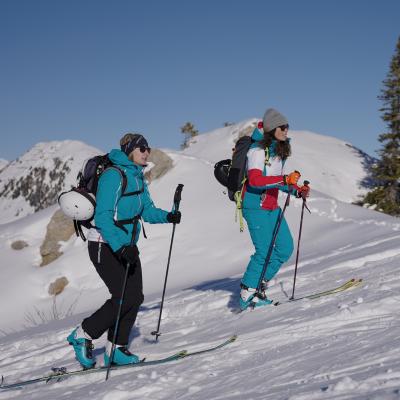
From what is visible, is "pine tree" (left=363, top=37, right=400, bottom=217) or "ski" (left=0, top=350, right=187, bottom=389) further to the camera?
"pine tree" (left=363, top=37, right=400, bottom=217)

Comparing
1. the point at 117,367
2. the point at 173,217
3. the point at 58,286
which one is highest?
the point at 173,217

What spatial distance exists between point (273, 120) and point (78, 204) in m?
2.42

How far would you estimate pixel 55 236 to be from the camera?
1783cm

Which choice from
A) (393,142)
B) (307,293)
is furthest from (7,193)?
(307,293)

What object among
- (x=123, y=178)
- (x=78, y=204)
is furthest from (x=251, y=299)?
(x=78, y=204)

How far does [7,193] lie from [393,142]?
308ft

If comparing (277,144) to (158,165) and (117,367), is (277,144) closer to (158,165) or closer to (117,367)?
(117,367)

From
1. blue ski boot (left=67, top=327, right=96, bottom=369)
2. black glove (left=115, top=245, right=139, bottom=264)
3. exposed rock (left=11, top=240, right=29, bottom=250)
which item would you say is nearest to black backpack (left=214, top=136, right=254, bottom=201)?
black glove (left=115, top=245, right=139, bottom=264)

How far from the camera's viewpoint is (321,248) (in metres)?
12.1

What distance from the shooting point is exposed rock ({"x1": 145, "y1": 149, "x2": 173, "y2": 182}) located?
2041 cm

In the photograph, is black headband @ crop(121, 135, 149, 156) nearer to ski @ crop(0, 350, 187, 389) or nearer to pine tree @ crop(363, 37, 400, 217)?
ski @ crop(0, 350, 187, 389)

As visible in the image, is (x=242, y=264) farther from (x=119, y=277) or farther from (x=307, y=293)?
(x=119, y=277)

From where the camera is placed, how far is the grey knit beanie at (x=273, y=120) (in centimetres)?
562

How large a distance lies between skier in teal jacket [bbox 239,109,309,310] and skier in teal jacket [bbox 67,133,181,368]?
1.44 metres
